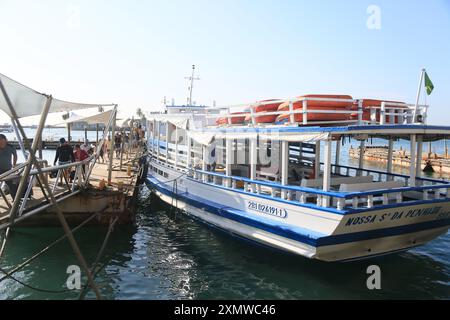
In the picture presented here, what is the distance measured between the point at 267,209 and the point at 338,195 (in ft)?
6.88

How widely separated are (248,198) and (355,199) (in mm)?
2836

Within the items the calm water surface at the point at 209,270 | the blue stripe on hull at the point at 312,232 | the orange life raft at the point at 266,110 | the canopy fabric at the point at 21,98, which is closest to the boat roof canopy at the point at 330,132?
the orange life raft at the point at 266,110

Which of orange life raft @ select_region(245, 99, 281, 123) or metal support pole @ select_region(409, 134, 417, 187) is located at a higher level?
orange life raft @ select_region(245, 99, 281, 123)

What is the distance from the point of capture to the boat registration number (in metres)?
8.37

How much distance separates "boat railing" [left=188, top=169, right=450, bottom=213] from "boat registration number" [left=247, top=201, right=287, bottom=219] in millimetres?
247

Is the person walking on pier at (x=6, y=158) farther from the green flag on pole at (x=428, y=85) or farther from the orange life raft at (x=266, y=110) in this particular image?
the green flag on pole at (x=428, y=85)

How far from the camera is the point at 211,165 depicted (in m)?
11.6

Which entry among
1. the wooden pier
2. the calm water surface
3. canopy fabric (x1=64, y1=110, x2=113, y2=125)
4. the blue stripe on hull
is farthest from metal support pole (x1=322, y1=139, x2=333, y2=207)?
canopy fabric (x1=64, y1=110, x2=113, y2=125)

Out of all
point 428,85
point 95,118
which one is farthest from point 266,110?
point 95,118

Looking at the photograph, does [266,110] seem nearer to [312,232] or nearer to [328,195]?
[328,195]

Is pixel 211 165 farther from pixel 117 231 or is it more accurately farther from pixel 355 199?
pixel 355 199

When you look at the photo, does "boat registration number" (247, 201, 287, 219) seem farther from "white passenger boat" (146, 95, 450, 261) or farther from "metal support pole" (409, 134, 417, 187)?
"metal support pole" (409, 134, 417, 187)

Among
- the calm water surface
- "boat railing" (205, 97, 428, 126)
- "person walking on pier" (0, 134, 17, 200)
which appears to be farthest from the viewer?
"person walking on pier" (0, 134, 17, 200)
